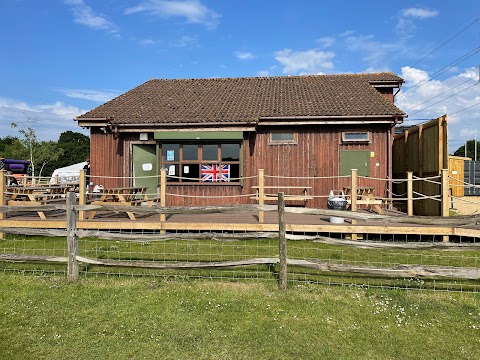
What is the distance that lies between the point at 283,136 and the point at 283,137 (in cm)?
3

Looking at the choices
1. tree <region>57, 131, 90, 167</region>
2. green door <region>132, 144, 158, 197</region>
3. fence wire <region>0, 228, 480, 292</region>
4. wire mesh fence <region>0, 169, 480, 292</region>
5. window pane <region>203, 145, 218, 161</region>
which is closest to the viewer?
wire mesh fence <region>0, 169, 480, 292</region>

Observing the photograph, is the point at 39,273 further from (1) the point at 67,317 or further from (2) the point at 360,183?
(2) the point at 360,183

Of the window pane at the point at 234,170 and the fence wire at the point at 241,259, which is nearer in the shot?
the fence wire at the point at 241,259

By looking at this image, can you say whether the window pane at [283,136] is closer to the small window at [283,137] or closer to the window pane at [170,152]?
the small window at [283,137]

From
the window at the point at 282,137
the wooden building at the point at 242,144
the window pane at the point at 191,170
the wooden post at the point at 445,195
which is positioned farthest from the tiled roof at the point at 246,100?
the wooden post at the point at 445,195

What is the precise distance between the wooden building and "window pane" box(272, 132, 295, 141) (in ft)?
0.11

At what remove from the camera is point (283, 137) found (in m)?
12.1

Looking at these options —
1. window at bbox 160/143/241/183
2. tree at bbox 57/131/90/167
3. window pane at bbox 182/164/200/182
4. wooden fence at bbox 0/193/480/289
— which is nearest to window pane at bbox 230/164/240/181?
window at bbox 160/143/241/183

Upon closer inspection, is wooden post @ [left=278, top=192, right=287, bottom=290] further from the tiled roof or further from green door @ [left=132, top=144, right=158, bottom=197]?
green door @ [left=132, top=144, right=158, bottom=197]

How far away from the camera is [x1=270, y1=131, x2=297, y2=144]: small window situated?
12.1 m

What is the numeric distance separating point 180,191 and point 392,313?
875 centimetres

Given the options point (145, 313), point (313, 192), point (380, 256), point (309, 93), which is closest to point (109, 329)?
point (145, 313)

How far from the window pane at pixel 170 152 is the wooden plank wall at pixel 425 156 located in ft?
25.4

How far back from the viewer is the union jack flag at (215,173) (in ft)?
39.0
